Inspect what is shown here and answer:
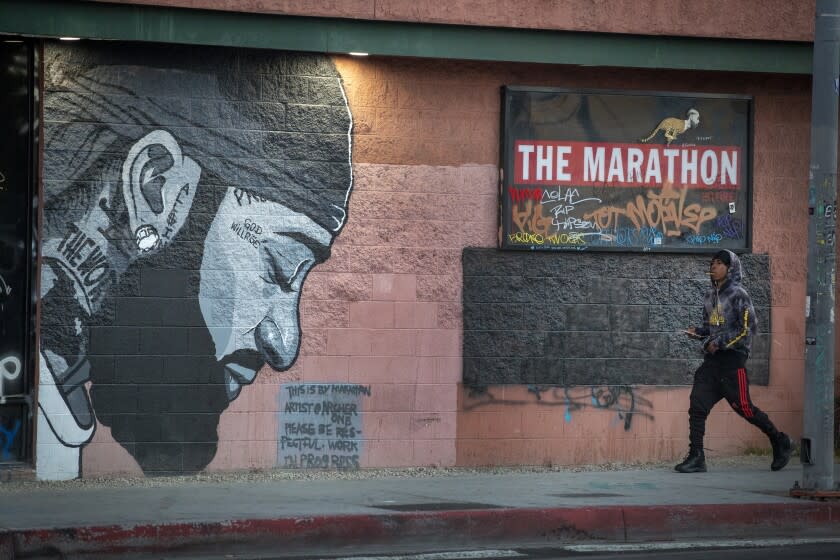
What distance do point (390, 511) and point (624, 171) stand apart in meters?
4.41

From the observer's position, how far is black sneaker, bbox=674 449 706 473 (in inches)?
451

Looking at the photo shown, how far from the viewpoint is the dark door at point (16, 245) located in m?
10.8

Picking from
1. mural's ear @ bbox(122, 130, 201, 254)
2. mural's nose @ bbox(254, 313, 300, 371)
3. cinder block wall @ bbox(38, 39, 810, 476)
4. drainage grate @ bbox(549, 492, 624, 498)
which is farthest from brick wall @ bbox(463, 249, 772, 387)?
mural's ear @ bbox(122, 130, 201, 254)

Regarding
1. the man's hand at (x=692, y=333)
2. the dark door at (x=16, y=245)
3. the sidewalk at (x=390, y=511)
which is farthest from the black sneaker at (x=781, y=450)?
Answer: the dark door at (x=16, y=245)

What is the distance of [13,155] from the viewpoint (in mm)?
10828

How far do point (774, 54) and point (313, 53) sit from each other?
417cm

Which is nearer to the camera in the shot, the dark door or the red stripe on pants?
the dark door

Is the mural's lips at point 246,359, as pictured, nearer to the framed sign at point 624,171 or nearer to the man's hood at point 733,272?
the framed sign at point 624,171

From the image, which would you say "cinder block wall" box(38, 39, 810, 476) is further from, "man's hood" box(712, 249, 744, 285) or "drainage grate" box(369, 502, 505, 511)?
"drainage grate" box(369, 502, 505, 511)

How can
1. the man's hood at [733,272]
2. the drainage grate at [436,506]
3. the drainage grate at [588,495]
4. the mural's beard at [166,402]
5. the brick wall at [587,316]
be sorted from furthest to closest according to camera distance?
the brick wall at [587,316], the man's hood at [733,272], the mural's beard at [166,402], the drainage grate at [588,495], the drainage grate at [436,506]

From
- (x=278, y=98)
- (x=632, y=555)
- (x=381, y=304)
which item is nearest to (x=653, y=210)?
(x=381, y=304)

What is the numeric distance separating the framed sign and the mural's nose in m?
2.04

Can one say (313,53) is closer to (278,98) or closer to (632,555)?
(278,98)

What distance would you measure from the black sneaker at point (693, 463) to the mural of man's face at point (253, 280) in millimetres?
3512
